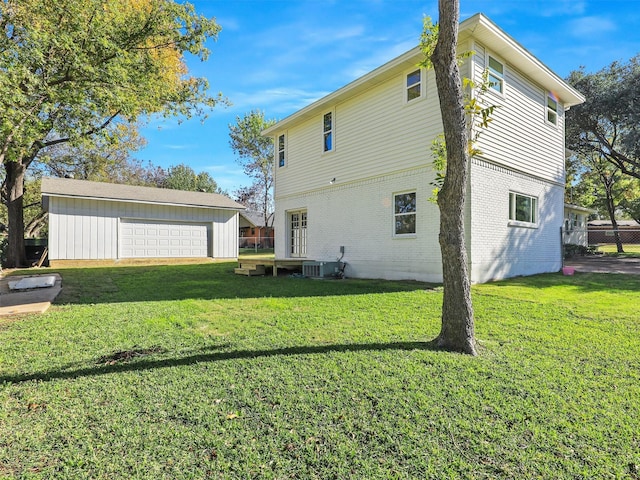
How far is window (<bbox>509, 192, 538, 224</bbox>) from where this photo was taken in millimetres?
9609

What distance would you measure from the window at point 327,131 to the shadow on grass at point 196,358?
8.99 m

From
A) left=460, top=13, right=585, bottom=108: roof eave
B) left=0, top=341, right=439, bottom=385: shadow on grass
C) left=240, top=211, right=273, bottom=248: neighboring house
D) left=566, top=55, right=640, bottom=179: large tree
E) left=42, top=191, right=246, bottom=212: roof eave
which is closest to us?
left=0, top=341, right=439, bottom=385: shadow on grass

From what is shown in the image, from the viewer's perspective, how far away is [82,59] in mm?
7602

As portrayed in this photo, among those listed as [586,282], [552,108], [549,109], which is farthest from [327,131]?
[586,282]

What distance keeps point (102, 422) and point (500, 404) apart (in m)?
2.69

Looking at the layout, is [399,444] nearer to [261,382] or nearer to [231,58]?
[261,382]

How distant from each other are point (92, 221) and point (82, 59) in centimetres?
1018

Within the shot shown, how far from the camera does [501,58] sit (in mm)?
9117

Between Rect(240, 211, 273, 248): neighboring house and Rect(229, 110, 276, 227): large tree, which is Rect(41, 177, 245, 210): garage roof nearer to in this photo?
Rect(240, 211, 273, 248): neighboring house

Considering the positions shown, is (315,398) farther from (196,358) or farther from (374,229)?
(374,229)

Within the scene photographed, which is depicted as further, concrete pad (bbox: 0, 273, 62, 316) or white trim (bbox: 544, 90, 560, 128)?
white trim (bbox: 544, 90, 560, 128)

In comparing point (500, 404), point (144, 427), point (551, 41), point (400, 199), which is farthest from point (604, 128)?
point (144, 427)

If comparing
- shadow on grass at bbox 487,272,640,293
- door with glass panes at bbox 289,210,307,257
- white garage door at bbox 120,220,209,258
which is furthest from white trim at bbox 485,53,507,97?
white garage door at bbox 120,220,209,258

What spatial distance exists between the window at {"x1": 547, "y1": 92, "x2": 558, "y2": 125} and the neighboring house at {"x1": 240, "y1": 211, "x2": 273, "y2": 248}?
28074mm
